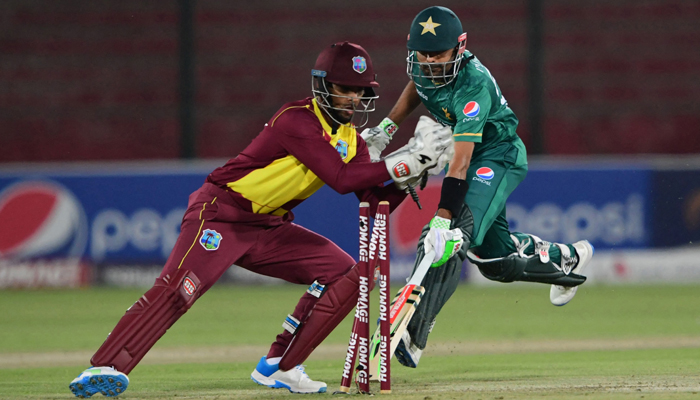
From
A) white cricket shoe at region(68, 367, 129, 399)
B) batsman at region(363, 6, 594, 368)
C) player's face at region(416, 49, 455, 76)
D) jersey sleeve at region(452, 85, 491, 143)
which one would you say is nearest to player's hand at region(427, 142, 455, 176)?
batsman at region(363, 6, 594, 368)

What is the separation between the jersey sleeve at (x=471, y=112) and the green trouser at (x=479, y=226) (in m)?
0.33

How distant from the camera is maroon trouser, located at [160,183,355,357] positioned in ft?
17.3

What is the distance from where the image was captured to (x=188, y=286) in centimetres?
517

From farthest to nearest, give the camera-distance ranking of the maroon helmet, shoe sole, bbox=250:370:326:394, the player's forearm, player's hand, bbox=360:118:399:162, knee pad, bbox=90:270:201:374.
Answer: the player's forearm < player's hand, bbox=360:118:399:162 < shoe sole, bbox=250:370:326:394 < the maroon helmet < knee pad, bbox=90:270:201:374

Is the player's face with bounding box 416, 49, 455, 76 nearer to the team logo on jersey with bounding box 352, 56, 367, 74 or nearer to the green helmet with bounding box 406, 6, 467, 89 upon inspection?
the green helmet with bounding box 406, 6, 467, 89

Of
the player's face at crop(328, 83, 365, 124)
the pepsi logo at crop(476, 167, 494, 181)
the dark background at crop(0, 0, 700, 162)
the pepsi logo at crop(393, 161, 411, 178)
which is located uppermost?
the player's face at crop(328, 83, 365, 124)

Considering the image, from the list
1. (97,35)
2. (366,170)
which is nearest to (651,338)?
(366,170)

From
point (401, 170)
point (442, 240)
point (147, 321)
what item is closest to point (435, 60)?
point (401, 170)

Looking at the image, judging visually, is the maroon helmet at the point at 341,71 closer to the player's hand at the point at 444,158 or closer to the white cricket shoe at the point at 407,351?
the player's hand at the point at 444,158

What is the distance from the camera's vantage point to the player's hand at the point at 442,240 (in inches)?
208

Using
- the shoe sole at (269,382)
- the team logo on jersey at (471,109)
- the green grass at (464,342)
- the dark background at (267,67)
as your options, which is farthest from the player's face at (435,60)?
the dark background at (267,67)

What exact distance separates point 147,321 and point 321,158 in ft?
3.99

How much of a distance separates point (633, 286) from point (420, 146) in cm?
822

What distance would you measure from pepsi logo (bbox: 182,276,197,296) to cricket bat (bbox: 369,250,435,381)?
3.19ft
